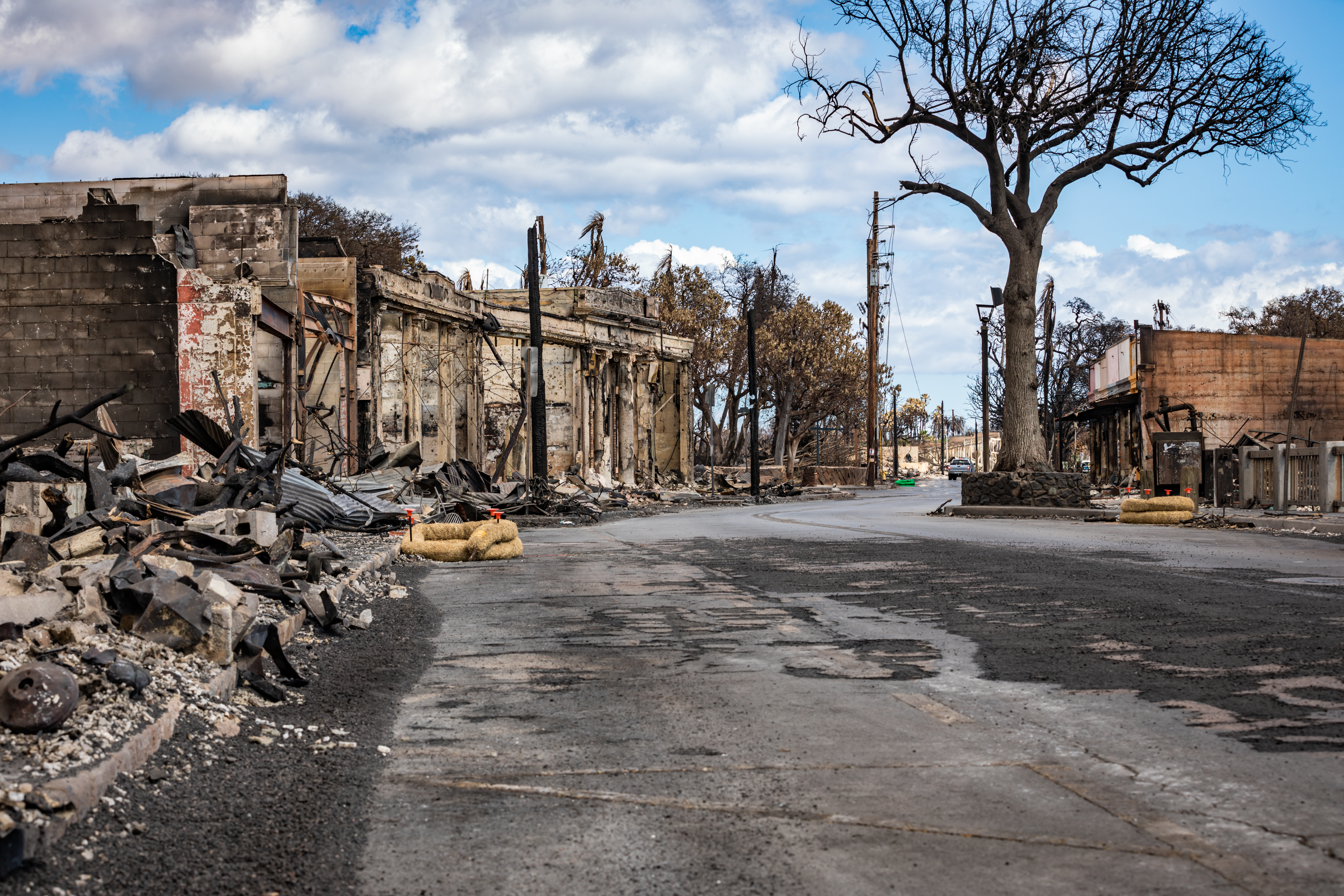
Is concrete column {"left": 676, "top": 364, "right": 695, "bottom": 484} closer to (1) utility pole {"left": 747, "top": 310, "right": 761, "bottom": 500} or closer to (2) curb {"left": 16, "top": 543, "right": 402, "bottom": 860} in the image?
(1) utility pole {"left": 747, "top": 310, "right": 761, "bottom": 500}

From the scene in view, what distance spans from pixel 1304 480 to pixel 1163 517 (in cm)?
484

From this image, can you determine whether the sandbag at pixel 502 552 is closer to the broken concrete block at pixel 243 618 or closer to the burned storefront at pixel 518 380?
the broken concrete block at pixel 243 618

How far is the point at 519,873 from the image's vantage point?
10.2 ft

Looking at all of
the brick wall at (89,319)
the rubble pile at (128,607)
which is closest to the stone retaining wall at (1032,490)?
the brick wall at (89,319)

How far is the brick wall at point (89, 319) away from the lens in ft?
64.5

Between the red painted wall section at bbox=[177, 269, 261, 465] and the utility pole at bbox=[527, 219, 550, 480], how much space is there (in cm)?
797

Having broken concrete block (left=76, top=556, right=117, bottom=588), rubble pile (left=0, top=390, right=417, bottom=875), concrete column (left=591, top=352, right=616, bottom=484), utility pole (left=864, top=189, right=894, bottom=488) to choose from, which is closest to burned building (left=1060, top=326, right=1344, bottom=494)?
utility pole (left=864, top=189, right=894, bottom=488)

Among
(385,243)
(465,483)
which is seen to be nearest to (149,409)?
(465,483)

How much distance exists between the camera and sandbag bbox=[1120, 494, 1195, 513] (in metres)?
21.7

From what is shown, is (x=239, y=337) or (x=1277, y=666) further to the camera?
(x=239, y=337)

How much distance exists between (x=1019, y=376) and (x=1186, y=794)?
25651 millimetres

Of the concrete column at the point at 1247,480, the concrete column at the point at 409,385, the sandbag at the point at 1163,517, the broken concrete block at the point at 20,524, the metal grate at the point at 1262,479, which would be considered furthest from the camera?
the concrete column at the point at 409,385

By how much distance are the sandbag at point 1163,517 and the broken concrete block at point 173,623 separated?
1986 centimetres

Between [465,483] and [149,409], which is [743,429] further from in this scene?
[149,409]
